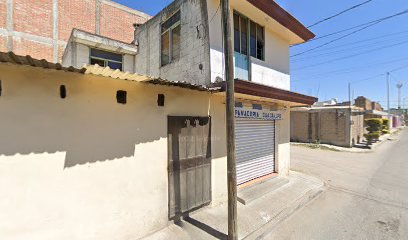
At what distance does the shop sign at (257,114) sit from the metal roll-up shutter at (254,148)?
303 millimetres

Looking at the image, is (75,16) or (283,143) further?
(75,16)

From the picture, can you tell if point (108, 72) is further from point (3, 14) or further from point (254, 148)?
point (3, 14)

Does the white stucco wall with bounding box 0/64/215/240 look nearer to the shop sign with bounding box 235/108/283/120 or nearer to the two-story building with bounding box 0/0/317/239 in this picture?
the two-story building with bounding box 0/0/317/239

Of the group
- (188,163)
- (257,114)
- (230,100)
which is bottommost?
(188,163)

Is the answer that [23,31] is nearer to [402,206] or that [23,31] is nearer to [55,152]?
[55,152]

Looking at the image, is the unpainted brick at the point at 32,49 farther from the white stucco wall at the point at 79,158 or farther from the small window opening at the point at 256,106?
the small window opening at the point at 256,106

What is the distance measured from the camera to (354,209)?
5891 millimetres

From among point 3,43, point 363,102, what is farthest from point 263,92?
point 363,102

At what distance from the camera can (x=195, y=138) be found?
5.33 meters

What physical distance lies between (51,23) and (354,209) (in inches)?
712

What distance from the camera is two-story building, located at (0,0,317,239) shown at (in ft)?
10.4

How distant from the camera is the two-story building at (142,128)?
10.4 ft

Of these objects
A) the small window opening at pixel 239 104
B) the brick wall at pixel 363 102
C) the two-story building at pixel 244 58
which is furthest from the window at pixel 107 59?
the brick wall at pixel 363 102

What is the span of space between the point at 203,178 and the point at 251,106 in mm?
2899
